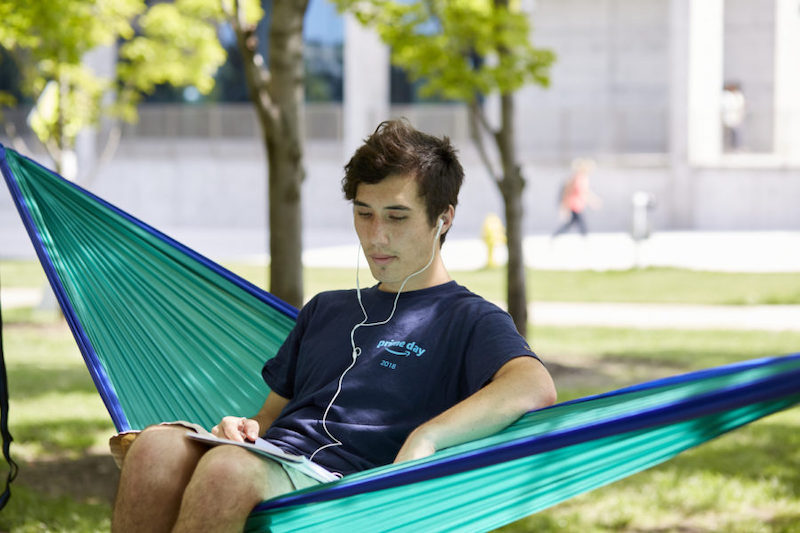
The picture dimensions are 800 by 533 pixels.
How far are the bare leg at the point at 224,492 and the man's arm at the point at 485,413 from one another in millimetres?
288

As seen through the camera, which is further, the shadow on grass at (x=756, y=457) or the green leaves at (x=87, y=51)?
the green leaves at (x=87, y=51)

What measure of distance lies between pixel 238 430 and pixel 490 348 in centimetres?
59

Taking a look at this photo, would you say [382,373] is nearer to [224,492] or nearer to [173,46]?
[224,492]

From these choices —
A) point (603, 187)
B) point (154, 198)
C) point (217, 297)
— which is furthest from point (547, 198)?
point (217, 297)

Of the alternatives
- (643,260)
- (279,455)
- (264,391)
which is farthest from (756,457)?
(643,260)

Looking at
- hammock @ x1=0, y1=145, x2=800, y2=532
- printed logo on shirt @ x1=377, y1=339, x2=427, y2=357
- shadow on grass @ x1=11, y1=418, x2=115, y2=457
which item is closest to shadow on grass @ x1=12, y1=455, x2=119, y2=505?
shadow on grass @ x1=11, y1=418, x2=115, y2=457

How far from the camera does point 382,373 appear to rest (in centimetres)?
241

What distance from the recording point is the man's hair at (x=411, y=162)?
8.02 ft

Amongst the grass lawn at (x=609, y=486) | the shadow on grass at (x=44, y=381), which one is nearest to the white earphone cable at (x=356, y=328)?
the grass lawn at (x=609, y=486)

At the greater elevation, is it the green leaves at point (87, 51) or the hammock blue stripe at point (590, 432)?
the green leaves at point (87, 51)

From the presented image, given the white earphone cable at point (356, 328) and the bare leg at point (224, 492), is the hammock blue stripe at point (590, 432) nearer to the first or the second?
the bare leg at point (224, 492)

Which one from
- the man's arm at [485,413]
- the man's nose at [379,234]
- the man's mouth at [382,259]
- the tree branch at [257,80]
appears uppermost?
the tree branch at [257,80]

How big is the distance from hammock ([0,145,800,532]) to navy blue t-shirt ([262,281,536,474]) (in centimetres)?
21

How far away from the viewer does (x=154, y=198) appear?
22.8m
